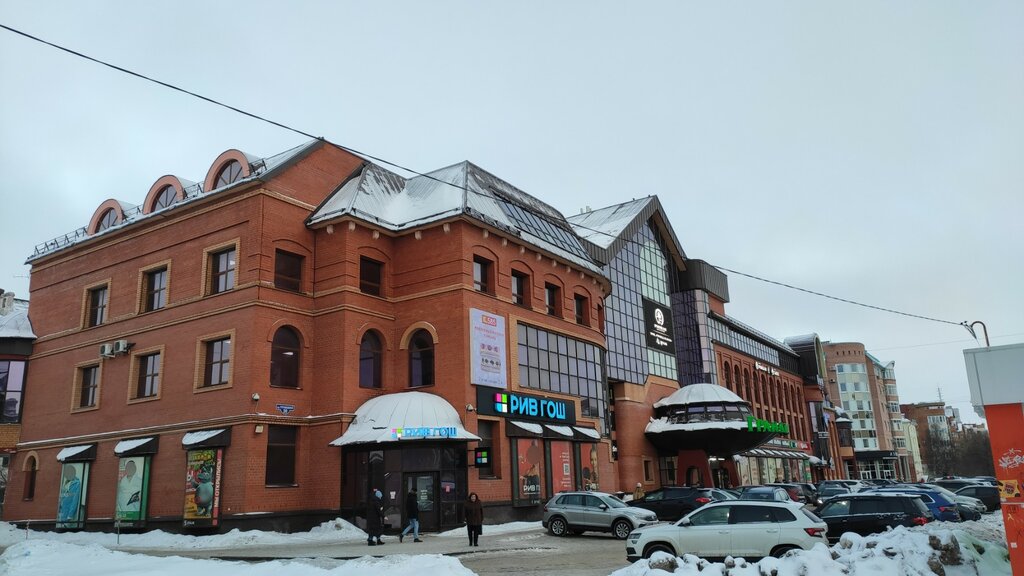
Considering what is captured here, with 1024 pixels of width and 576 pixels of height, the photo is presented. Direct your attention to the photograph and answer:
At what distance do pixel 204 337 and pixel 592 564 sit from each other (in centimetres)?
1856

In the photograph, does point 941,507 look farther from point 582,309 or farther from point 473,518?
point 582,309

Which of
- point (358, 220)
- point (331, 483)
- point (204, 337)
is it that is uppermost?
point (358, 220)

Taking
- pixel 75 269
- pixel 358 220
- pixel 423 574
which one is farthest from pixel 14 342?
pixel 423 574

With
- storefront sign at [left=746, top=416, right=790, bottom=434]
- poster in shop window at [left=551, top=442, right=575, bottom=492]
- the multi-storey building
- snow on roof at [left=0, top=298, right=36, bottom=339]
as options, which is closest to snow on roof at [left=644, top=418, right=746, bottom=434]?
storefront sign at [left=746, top=416, right=790, bottom=434]

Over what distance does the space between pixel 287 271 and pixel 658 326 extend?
1234 inches

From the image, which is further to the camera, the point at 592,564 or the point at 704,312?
the point at 704,312

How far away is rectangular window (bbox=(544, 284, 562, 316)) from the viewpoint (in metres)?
35.2

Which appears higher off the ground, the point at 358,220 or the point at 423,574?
the point at 358,220

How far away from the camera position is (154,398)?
29.3 m

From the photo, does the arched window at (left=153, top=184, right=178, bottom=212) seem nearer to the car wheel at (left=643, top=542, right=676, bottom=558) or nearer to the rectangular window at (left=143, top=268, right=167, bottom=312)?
the rectangular window at (left=143, top=268, right=167, bottom=312)

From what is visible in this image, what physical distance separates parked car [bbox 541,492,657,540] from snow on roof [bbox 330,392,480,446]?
163 inches

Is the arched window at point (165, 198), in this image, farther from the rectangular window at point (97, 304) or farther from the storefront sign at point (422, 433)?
the storefront sign at point (422, 433)

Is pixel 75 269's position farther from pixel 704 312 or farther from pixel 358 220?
pixel 704 312

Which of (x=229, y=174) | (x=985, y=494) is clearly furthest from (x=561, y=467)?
(x=985, y=494)
